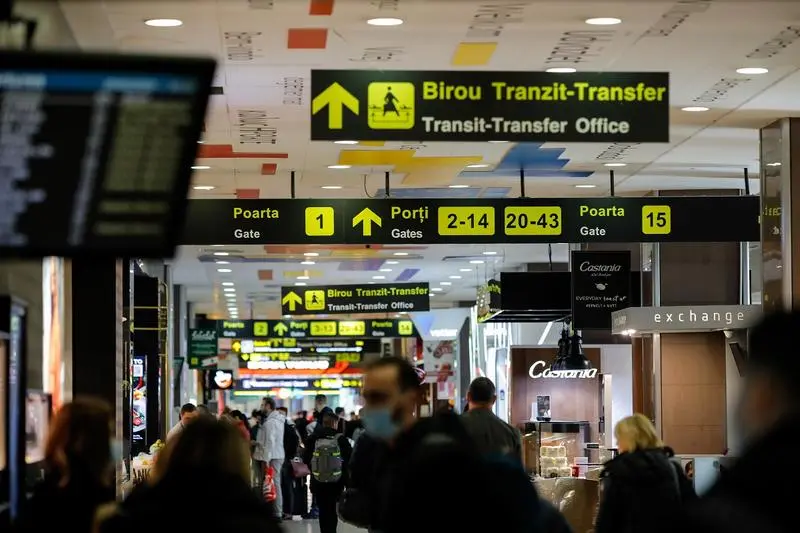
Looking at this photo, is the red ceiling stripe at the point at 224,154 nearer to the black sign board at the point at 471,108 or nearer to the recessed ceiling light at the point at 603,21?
the black sign board at the point at 471,108

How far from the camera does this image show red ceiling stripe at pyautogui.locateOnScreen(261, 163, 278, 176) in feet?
45.9

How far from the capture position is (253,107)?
11086 millimetres

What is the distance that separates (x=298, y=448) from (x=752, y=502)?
19783 millimetres

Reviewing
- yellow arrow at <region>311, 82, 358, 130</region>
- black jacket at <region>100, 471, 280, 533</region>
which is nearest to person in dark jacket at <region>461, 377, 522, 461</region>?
yellow arrow at <region>311, 82, 358, 130</region>

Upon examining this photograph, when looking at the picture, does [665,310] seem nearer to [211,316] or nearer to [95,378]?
Answer: [95,378]

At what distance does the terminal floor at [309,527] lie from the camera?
17234 mm

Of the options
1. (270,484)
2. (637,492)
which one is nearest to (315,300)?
(270,484)

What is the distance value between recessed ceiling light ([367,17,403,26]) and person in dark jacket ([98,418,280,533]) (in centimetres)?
490

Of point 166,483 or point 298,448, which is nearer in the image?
point 166,483

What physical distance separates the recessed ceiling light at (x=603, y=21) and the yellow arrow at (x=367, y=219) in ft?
14.3

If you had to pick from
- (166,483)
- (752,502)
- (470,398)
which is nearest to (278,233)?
(470,398)

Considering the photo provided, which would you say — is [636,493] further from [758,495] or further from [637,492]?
[758,495]

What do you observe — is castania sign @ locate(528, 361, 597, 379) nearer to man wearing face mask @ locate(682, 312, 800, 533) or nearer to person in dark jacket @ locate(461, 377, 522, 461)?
person in dark jacket @ locate(461, 377, 522, 461)

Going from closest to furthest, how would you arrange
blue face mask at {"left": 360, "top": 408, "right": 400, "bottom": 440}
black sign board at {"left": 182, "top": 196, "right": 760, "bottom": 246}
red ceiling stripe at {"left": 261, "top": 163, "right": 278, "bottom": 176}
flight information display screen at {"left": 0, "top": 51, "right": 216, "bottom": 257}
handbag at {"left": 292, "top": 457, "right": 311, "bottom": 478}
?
flight information display screen at {"left": 0, "top": 51, "right": 216, "bottom": 257} → blue face mask at {"left": 360, "top": 408, "right": 400, "bottom": 440} → black sign board at {"left": 182, "top": 196, "right": 760, "bottom": 246} → red ceiling stripe at {"left": 261, "top": 163, "right": 278, "bottom": 176} → handbag at {"left": 292, "top": 457, "right": 311, "bottom": 478}
